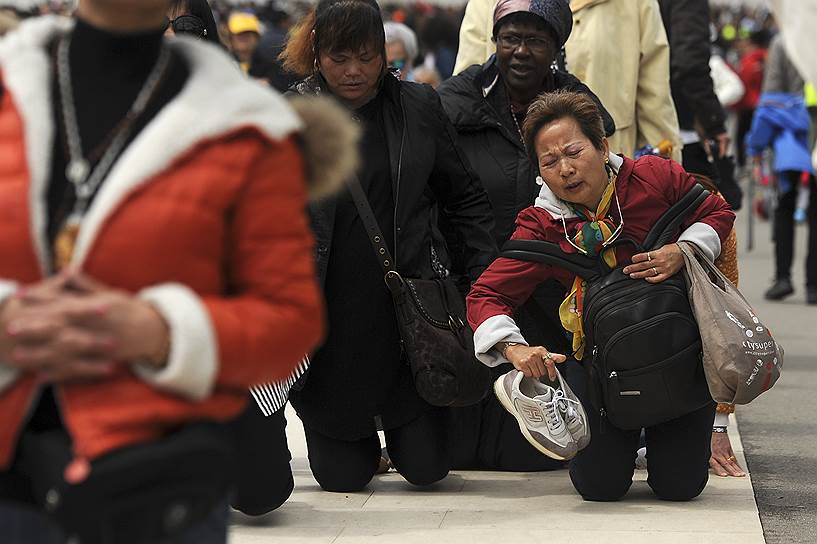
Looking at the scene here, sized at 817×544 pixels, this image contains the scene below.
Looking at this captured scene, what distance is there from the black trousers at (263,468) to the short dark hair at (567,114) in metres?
1.25

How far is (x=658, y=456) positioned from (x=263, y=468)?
1.34m

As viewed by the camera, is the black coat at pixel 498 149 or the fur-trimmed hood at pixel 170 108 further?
the black coat at pixel 498 149

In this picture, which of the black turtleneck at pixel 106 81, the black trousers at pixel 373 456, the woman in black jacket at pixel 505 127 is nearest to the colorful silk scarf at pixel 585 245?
the woman in black jacket at pixel 505 127

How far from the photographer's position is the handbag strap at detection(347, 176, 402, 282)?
525cm

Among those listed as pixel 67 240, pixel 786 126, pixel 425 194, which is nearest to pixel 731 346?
pixel 425 194

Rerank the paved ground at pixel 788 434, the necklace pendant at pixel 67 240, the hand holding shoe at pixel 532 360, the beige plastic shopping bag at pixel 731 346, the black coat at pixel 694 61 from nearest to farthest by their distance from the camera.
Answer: the necklace pendant at pixel 67 240
the beige plastic shopping bag at pixel 731 346
the hand holding shoe at pixel 532 360
the paved ground at pixel 788 434
the black coat at pixel 694 61

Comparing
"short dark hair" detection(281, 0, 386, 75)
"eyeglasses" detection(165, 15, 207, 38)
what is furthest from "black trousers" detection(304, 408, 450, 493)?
"eyeglasses" detection(165, 15, 207, 38)

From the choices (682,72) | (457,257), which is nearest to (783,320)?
(682,72)

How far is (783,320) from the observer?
32.6 feet

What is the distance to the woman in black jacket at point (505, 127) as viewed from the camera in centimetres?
584

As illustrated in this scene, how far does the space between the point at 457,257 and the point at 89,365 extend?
3528 millimetres

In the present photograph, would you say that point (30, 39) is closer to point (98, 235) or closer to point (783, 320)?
point (98, 235)

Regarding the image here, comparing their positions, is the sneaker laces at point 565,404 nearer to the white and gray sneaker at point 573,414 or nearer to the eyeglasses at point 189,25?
the white and gray sneaker at point 573,414

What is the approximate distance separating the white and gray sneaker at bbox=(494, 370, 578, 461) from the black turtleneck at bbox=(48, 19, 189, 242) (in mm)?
2672
